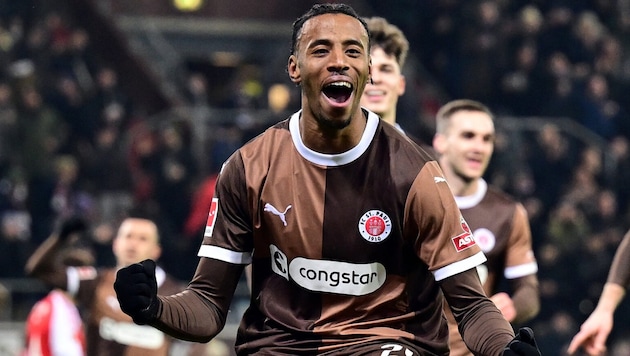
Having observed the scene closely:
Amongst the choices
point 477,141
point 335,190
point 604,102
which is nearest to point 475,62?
point 604,102

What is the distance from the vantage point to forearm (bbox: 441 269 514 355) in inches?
153

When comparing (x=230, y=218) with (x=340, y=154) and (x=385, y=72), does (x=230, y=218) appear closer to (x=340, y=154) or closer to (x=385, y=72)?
(x=340, y=154)

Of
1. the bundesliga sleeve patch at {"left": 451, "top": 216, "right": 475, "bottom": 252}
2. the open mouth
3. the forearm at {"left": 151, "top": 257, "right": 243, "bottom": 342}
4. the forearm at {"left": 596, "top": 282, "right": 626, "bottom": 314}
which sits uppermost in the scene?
the open mouth

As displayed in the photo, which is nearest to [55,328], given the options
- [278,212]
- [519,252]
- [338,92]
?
[519,252]

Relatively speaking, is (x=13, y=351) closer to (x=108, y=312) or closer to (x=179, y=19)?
(x=108, y=312)

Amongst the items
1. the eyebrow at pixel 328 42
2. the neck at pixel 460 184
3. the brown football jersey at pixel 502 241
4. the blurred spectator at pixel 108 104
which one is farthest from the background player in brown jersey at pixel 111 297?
the blurred spectator at pixel 108 104

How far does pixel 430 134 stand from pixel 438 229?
1068 centimetres

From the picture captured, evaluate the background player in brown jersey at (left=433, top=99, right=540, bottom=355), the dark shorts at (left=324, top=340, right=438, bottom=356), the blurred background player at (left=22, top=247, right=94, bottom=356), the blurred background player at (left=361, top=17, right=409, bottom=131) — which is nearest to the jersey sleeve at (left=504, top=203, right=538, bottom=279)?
the background player in brown jersey at (left=433, top=99, right=540, bottom=355)

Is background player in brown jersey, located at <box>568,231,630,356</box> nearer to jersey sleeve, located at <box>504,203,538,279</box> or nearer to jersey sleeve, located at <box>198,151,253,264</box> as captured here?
jersey sleeve, located at <box>504,203,538,279</box>

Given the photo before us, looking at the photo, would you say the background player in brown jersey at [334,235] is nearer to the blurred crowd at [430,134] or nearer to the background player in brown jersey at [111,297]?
the background player in brown jersey at [111,297]

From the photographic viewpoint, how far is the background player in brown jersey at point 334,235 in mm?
4109

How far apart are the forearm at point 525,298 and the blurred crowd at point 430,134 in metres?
6.00

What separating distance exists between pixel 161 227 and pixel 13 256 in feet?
4.89

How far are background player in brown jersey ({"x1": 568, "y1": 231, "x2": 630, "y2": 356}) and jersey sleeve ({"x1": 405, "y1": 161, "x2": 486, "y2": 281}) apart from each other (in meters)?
1.41
